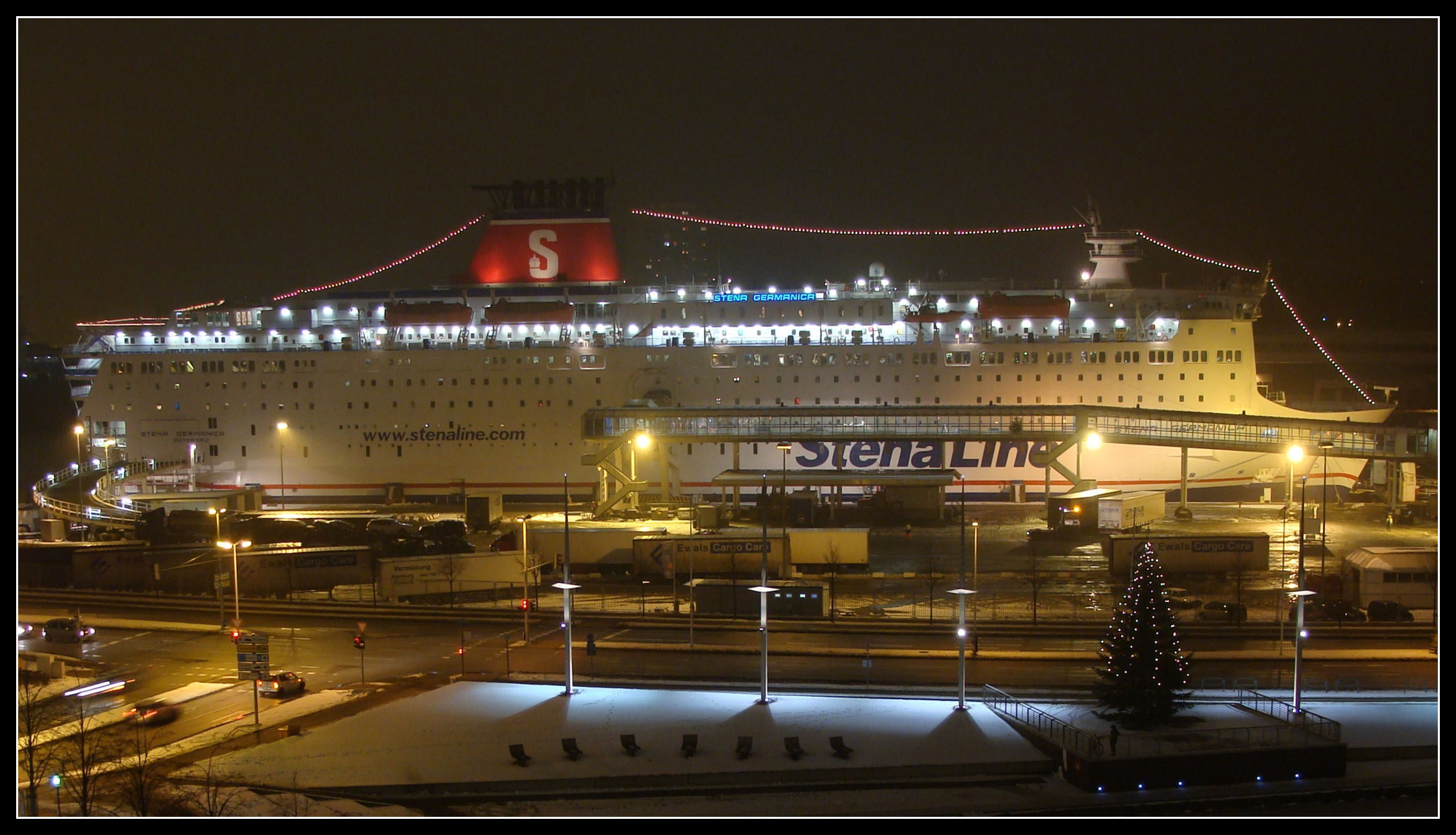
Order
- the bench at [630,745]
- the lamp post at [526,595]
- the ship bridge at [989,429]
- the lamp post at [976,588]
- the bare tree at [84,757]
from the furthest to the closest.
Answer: the ship bridge at [989,429], the lamp post at [526,595], the lamp post at [976,588], the bench at [630,745], the bare tree at [84,757]

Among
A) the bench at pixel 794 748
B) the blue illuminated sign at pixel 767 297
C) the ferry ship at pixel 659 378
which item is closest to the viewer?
the bench at pixel 794 748

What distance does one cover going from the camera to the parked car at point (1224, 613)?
60.2ft

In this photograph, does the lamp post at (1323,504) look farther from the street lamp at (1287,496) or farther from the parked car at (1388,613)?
the parked car at (1388,613)

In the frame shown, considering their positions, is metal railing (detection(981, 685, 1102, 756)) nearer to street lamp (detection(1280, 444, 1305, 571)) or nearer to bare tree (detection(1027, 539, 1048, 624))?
bare tree (detection(1027, 539, 1048, 624))

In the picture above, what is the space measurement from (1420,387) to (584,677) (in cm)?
7023

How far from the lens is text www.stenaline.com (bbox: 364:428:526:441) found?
32.6 metres

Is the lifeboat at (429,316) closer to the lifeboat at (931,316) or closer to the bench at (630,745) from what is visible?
the lifeboat at (931,316)

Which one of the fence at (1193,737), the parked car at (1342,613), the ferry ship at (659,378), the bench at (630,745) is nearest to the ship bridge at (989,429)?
the ferry ship at (659,378)

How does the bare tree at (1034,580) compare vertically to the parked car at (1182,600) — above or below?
above

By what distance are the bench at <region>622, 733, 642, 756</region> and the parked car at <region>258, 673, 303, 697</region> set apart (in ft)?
18.6

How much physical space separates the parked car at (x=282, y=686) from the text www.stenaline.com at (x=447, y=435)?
17.6 m

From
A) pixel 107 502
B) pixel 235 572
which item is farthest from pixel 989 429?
pixel 107 502

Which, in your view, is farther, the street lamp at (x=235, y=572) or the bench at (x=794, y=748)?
the street lamp at (x=235, y=572)

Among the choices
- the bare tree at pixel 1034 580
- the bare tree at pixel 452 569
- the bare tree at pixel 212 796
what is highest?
the bare tree at pixel 452 569
